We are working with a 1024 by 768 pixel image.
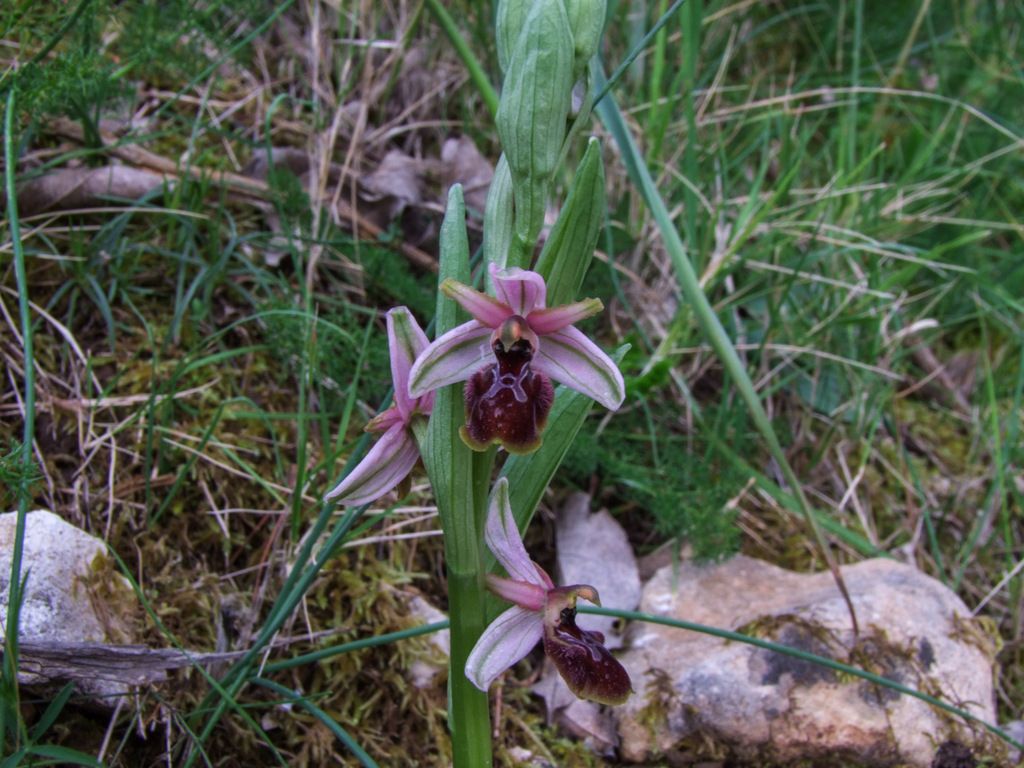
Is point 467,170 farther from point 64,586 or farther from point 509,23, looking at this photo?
point 64,586

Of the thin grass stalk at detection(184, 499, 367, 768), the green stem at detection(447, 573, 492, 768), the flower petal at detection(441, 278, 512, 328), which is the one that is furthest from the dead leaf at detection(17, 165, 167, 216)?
the green stem at detection(447, 573, 492, 768)

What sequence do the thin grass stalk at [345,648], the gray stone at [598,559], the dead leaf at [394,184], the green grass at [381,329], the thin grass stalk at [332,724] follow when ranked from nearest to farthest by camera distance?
the thin grass stalk at [332,724], the thin grass stalk at [345,648], the green grass at [381,329], the gray stone at [598,559], the dead leaf at [394,184]

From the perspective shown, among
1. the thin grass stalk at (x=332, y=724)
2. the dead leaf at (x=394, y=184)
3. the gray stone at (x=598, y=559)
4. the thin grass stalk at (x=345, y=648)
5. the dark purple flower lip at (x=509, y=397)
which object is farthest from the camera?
the dead leaf at (x=394, y=184)

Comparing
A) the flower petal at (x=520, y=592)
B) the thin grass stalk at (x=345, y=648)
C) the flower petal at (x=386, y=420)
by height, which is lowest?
the thin grass stalk at (x=345, y=648)

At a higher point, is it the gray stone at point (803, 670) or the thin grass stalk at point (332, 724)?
the thin grass stalk at point (332, 724)

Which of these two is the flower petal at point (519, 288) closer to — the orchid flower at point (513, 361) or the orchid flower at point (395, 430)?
the orchid flower at point (513, 361)

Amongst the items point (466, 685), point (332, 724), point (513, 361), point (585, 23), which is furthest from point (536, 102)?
point (332, 724)

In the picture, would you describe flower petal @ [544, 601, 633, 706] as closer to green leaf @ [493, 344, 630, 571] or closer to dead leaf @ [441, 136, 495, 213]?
green leaf @ [493, 344, 630, 571]

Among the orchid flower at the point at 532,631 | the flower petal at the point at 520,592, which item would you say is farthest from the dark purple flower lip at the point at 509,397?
the flower petal at the point at 520,592
